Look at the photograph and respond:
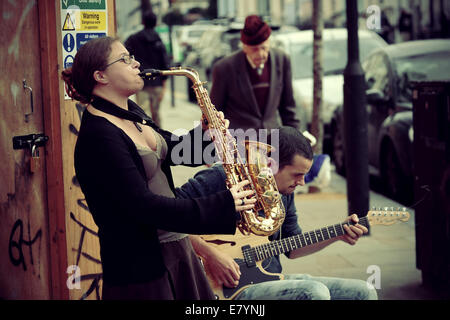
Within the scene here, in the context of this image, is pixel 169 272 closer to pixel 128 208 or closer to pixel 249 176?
pixel 128 208

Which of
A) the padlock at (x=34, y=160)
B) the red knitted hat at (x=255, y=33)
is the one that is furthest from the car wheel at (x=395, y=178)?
the padlock at (x=34, y=160)

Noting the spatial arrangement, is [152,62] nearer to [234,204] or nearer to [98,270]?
[98,270]

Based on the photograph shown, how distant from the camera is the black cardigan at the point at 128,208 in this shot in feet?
8.82

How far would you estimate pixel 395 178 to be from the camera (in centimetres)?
877

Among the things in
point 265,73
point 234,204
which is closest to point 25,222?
point 234,204

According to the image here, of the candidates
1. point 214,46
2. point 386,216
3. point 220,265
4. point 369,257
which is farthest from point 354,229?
point 214,46

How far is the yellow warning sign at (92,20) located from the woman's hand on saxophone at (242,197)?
1965 millimetres

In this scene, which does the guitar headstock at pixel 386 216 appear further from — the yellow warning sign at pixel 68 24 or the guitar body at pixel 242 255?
the yellow warning sign at pixel 68 24

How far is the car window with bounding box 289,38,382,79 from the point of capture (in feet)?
40.5

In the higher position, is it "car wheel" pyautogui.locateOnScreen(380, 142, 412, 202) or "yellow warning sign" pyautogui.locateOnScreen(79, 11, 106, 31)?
"yellow warning sign" pyautogui.locateOnScreen(79, 11, 106, 31)

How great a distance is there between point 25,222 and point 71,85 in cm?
140

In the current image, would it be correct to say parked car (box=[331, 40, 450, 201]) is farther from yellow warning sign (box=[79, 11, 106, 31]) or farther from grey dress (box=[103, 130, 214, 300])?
grey dress (box=[103, 130, 214, 300])

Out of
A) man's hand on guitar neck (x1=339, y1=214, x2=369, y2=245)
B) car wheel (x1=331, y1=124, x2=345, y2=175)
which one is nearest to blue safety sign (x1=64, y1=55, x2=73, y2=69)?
man's hand on guitar neck (x1=339, y1=214, x2=369, y2=245)

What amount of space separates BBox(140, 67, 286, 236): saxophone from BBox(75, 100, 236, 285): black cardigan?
0.89 feet
